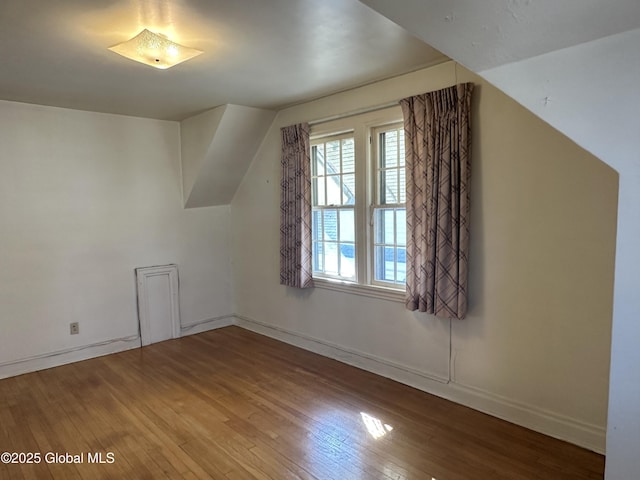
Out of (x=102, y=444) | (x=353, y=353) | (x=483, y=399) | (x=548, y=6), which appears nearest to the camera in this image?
Result: (x=548, y=6)

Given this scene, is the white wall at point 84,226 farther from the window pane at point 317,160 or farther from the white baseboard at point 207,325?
the window pane at point 317,160

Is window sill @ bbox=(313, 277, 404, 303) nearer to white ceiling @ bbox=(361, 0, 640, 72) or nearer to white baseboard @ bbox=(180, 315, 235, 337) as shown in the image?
white baseboard @ bbox=(180, 315, 235, 337)

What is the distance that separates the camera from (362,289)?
3.64 m

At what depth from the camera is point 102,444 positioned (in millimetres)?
2578

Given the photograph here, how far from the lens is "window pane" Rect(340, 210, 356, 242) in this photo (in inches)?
150

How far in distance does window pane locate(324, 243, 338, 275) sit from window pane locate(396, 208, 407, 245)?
0.78 metres

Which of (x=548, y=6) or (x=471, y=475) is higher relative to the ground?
(x=548, y=6)

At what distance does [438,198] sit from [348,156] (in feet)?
3.69

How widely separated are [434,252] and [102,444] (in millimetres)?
2518

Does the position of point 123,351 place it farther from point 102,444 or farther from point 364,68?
point 364,68

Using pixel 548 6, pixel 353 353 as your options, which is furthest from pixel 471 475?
pixel 548 6

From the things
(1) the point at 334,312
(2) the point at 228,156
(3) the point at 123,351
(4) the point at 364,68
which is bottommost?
(3) the point at 123,351

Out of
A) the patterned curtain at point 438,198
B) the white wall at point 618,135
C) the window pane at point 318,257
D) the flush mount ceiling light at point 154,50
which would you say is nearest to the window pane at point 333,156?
the window pane at point 318,257

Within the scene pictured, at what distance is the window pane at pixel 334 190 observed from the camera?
3.90 meters
